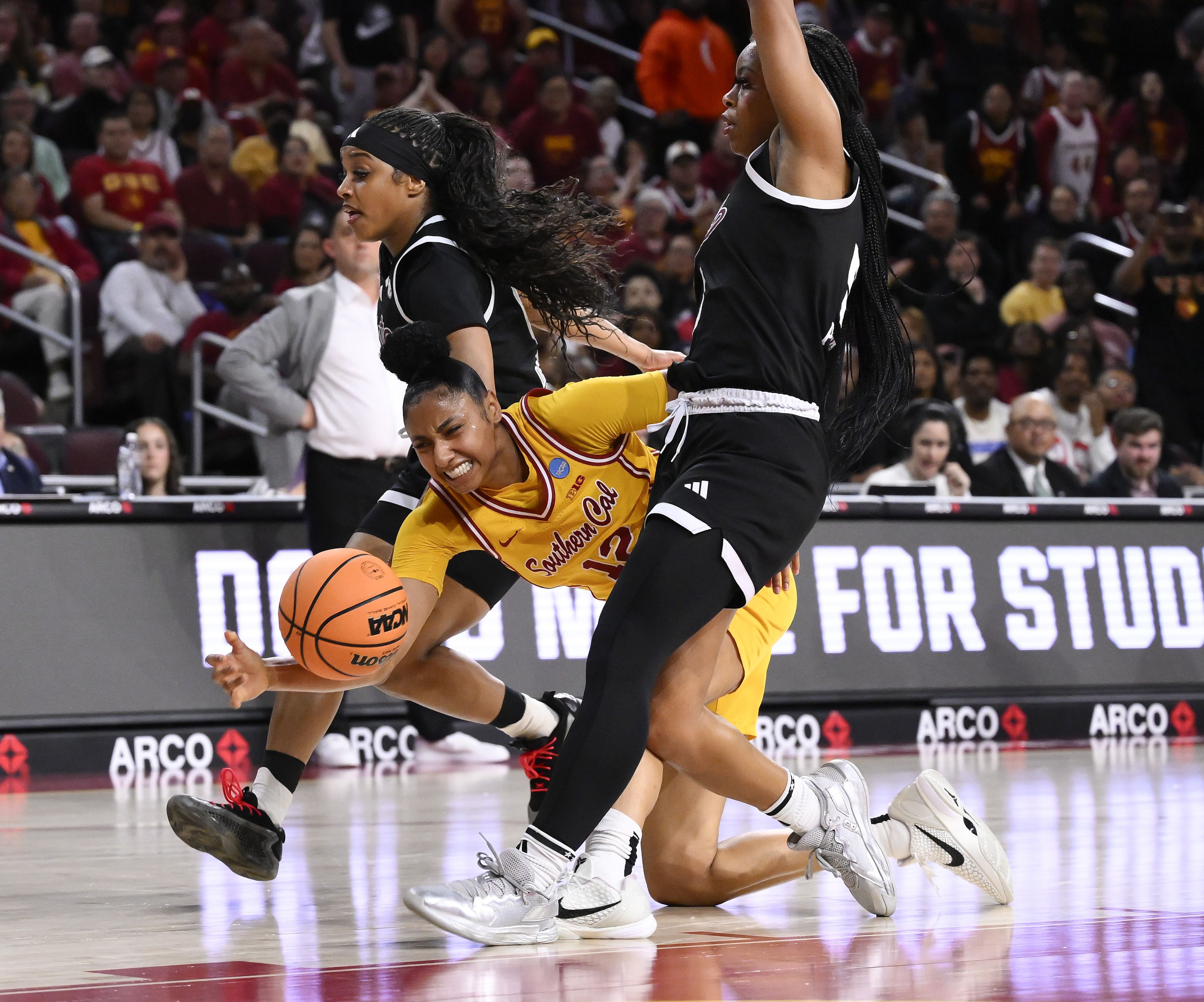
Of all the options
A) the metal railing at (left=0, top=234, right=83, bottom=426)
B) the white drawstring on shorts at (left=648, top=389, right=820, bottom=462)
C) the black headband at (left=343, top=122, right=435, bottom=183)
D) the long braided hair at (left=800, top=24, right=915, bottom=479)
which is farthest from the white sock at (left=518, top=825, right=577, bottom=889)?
the metal railing at (left=0, top=234, right=83, bottom=426)

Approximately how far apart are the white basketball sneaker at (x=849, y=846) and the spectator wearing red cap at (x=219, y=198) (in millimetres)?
9302

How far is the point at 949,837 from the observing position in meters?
4.64

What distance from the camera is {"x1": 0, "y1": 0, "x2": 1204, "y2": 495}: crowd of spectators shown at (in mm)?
11500

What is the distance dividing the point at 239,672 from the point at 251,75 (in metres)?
11.0

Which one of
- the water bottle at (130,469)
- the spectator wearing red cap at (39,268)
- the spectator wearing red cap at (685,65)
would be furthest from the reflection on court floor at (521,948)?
the spectator wearing red cap at (685,65)

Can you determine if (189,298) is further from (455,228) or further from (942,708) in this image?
(455,228)

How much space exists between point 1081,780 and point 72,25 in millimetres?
10146

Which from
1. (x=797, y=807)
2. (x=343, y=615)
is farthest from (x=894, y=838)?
A: (x=343, y=615)

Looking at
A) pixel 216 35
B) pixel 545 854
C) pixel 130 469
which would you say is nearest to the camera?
Result: pixel 545 854

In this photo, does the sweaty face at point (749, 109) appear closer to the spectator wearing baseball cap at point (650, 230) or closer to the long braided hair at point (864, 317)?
the long braided hair at point (864, 317)

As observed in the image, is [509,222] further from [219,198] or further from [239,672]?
[219,198]

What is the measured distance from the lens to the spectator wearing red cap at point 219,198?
1291 centimetres

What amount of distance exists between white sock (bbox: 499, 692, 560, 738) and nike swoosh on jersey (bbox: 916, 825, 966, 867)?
1.38 metres

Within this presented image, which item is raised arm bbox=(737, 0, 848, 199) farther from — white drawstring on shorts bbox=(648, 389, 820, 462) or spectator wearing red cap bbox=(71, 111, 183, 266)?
spectator wearing red cap bbox=(71, 111, 183, 266)
